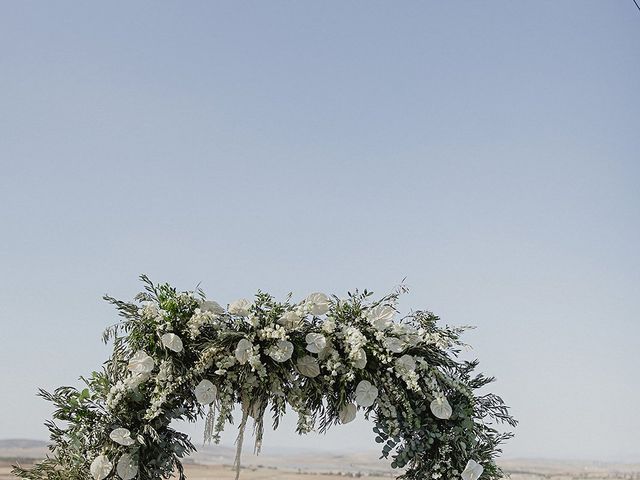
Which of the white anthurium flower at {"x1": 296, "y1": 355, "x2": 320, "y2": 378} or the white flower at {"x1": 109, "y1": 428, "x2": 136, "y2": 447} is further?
the white anthurium flower at {"x1": 296, "y1": 355, "x2": 320, "y2": 378}

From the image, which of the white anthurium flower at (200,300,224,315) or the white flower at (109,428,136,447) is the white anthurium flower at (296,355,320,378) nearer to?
the white anthurium flower at (200,300,224,315)

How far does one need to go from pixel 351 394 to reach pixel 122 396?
3.46ft

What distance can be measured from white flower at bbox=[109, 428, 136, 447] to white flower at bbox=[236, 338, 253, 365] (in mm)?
593

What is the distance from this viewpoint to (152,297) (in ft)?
11.1

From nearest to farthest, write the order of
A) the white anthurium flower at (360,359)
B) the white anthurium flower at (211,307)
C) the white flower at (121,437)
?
the white flower at (121,437) → the white anthurium flower at (360,359) → the white anthurium flower at (211,307)

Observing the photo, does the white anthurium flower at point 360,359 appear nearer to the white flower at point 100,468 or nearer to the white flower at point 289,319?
the white flower at point 289,319

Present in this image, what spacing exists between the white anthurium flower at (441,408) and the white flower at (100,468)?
1.48 meters

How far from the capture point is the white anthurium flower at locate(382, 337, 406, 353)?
3.32 meters

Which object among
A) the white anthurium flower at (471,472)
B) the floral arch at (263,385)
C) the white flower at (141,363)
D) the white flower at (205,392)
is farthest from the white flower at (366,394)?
the white flower at (141,363)

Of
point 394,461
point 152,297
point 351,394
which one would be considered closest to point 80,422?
point 152,297

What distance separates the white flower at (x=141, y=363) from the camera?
10.6 ft

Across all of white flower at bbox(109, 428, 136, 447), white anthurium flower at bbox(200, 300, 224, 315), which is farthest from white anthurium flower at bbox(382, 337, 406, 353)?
white flower at bbox(109, 428, 136, 447)

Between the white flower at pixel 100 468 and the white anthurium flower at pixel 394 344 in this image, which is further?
the white anthurium flower at pixel 394 344

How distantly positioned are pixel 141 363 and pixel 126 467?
0.46 m
